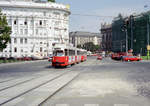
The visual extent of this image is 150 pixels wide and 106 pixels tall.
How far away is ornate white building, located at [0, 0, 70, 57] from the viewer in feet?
295

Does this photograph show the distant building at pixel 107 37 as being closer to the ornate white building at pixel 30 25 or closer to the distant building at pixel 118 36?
the distant building at pixel 118 36

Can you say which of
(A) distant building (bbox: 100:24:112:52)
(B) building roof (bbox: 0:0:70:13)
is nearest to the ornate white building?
(B) building roof (bbox: 0:0:70:13)

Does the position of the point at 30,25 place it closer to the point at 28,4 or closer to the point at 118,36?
the point at 28,4

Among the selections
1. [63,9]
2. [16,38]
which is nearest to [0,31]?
[16,38]

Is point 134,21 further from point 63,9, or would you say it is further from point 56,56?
point 56,56

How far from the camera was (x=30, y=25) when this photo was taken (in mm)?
92125

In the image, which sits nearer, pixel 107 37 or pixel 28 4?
pixel 28 4

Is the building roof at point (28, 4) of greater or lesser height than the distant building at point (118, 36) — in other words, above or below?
above

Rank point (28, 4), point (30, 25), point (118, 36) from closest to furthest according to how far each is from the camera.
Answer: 1. point (28, 4)
2. point (30, 25)
3. point (118, 36)

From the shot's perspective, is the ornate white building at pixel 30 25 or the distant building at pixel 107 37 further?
the distant building at pixel 107 37

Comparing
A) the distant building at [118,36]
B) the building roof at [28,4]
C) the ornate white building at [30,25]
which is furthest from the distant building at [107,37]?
the building roof at [28,4]

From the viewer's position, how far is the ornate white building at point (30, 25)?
295 feet

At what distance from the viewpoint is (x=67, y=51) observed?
100 ft

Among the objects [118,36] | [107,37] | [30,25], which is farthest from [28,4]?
[107,37]
